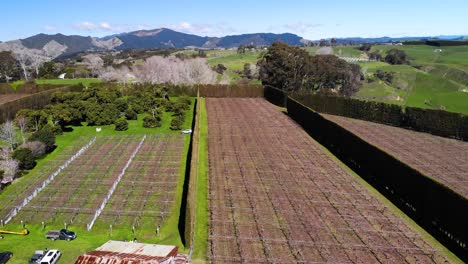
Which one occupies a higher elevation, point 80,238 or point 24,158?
point 24,158

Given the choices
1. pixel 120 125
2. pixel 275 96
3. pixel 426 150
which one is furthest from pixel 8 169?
pixel 275 96

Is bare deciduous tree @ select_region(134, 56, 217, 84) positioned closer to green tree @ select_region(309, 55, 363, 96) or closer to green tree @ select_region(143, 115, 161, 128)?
green tree @ select_region(309, 55, 363, 96)

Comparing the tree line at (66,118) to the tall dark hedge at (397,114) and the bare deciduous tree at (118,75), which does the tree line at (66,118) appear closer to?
the tall dark hedge at (397,114)

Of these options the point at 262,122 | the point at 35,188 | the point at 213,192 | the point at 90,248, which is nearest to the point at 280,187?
the point at 213,192

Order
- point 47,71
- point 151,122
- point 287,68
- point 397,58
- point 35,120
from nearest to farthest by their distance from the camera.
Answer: point 35,120
point 151,122
point 287,68
point 47,71
point 397,58

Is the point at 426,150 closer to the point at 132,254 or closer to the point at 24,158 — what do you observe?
the point at 132,254

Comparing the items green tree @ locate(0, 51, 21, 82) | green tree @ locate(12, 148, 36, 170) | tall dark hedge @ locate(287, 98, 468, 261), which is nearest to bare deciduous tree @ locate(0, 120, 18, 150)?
green tree @ locate(12, 148, 36, 170)

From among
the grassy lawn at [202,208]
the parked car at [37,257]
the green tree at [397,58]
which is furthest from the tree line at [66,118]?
the green tree at [397,58]
